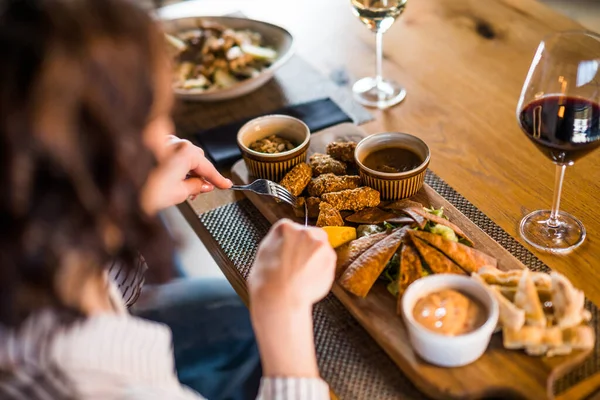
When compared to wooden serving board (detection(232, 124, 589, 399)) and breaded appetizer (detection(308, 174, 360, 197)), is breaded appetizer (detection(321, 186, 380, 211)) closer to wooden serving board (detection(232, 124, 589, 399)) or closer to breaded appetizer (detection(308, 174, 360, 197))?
breaded appetizer (detection(308, 174, 360, 197))

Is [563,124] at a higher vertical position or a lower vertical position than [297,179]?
higher

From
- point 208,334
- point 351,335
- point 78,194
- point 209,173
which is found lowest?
point 208,334

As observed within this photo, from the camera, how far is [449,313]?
3.26 feet

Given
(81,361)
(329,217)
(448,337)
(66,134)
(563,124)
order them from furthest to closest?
(329,217) → (563,124) → (448,337) → (81,361) → (66,134)

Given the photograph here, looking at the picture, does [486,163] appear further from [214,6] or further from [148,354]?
[214,6]

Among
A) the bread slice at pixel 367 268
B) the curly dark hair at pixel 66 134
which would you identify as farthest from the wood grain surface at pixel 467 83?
the curly dark hair at pixel 66 134

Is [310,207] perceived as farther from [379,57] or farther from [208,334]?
[379,57]

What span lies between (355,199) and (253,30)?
37.2 inches

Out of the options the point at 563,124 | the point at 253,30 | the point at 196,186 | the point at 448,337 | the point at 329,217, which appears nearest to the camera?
the point at 448,337

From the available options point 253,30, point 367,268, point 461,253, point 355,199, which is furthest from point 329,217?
point 253,30

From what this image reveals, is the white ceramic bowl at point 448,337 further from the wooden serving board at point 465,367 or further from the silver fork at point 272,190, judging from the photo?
the silver fork at point 272,190

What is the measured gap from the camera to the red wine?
3.54ft

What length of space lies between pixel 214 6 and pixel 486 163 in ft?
4.25

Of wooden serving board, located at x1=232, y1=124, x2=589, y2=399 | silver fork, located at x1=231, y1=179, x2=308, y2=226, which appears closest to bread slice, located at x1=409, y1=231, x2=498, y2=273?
wooden serving board, located at x1=232, y1=124, x2=589, y2=399
